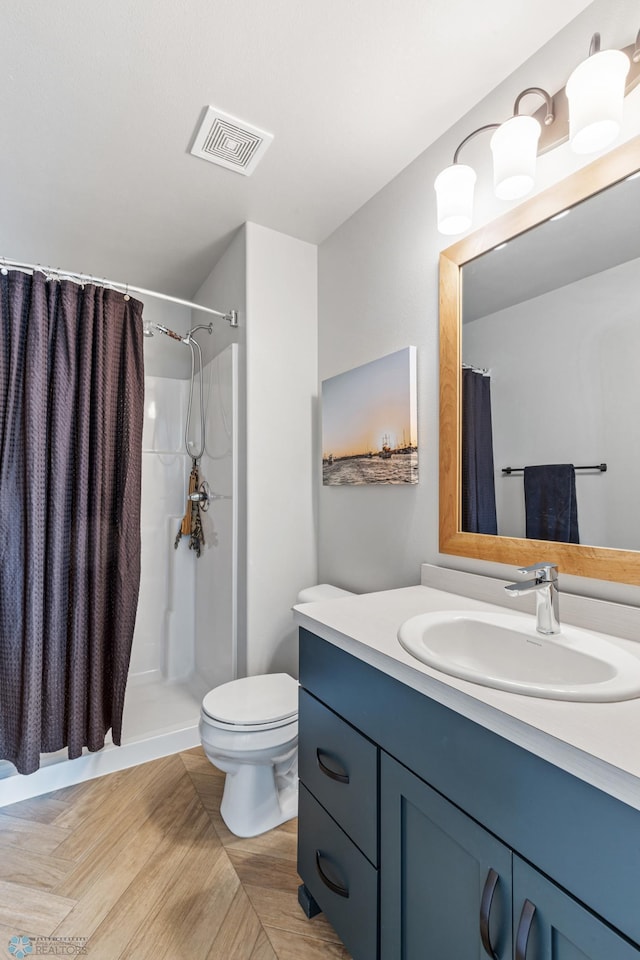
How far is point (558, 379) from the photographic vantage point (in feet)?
3.68

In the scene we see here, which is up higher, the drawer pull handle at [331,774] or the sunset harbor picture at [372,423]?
the sunset harbor picture at [372,423]

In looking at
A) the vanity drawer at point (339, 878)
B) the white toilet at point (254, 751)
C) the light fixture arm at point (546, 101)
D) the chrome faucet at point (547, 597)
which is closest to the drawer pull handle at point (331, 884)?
the vanity drawer at point (339, 878)

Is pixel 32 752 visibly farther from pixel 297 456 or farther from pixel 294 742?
pixel 297 456

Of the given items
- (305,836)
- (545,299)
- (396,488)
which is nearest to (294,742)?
(305,836)

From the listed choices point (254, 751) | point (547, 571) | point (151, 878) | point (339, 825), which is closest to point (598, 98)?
point (547, 571)

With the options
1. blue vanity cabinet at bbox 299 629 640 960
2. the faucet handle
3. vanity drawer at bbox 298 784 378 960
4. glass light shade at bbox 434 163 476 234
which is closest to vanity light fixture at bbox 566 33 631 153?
glass light shade at bbox 434 163 476 234

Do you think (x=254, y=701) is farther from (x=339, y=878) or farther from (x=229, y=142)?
(x=229, y=142)

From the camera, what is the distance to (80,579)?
1781 mm

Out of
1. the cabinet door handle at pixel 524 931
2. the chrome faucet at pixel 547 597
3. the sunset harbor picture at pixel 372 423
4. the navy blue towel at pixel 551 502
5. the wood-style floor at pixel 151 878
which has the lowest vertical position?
the wood-style floor at pixel 151 878

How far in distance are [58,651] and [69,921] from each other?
82 centimetres

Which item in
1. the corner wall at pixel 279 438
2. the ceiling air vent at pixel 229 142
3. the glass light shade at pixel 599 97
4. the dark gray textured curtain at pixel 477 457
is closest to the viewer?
the glass light shade at pixel 599 97

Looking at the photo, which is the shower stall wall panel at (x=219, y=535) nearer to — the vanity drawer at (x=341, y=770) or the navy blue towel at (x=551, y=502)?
the vanity drawer at (x=341, y=770)

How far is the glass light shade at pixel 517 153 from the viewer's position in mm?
1084

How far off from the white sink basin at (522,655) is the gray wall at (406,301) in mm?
194
